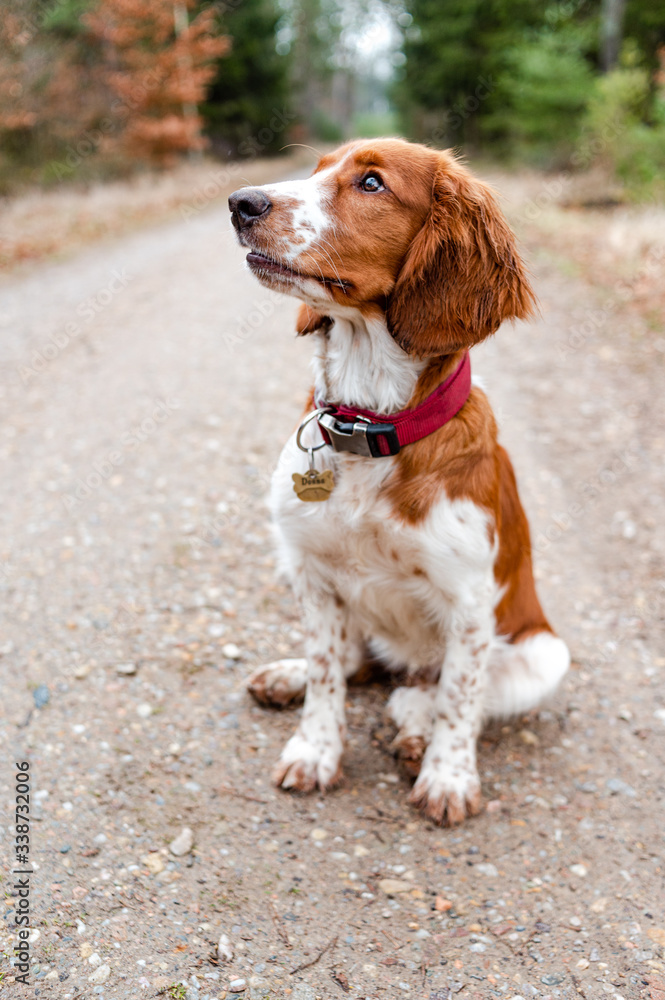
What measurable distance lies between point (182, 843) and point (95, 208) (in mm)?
11522

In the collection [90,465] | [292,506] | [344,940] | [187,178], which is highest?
[292,506]

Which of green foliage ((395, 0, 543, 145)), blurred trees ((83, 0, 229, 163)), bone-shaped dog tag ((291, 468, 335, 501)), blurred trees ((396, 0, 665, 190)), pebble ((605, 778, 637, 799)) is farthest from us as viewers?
green foliage ((395, 0, 543, 145))

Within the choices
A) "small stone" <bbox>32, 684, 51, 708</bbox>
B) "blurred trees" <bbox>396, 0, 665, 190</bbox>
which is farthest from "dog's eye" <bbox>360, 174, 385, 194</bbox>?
"blurred trees" <bbox>396, 0, 665, 190</bbox>

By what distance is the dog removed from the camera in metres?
2.03

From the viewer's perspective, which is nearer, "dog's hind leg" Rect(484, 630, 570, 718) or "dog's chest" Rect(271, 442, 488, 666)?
"dog's chest" Rect(271, 442, 488, 666)

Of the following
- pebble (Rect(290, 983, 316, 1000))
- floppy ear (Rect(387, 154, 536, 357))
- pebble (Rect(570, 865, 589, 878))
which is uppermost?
floppy ear (Rect(387, 154, 536, 357))

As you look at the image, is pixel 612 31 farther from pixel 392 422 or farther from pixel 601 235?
pixel 392 422

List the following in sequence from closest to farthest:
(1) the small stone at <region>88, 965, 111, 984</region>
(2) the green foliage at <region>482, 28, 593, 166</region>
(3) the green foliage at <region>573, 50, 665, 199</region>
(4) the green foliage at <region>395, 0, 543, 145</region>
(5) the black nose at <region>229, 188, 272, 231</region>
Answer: (1) the small stone at <region>88, 965, 111, 984</region> < (5) the black nose at <region>229, 188, 272, 231</region> < (3) the green foliage at <region>573, 50, 665, 199</region> < (2) the green foliage at <region>482, 28, 593, 166</region> < (4) the green foliage at <region>395, 0, 543, 145</region>

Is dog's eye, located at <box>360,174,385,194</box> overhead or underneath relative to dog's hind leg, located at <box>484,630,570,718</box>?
overhead

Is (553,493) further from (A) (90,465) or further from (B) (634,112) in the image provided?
(B) (634,112)

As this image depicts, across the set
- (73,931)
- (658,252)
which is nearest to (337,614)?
(73,931)

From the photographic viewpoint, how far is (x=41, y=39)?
1438cm

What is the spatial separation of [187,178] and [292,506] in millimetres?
15713

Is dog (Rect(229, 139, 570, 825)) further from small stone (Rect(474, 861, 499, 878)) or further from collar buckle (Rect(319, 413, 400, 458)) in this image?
small stone (Rect(474, 861, 499, 878))
